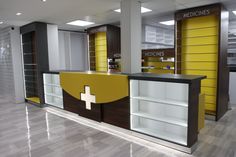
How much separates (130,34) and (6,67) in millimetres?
5865

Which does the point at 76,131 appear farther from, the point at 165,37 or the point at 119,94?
the point at 165,37

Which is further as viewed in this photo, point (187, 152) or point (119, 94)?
point (119, 94)

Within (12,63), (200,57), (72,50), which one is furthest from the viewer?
(72,50)

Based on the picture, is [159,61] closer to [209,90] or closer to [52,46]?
[209,90]

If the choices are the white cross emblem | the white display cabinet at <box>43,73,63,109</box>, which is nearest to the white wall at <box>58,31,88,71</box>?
the white display cabinet at <box>43,73,63,109</box>

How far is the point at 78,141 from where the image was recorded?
3453 mm

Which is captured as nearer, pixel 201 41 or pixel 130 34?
pixel 130 34

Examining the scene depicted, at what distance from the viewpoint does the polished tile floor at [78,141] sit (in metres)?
2.98

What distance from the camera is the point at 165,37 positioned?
8.49m

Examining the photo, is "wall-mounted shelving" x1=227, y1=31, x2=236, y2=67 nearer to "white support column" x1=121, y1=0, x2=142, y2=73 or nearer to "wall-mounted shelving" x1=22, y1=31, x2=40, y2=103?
"white support column" x1=121, y1=0, x2=142, y2=73

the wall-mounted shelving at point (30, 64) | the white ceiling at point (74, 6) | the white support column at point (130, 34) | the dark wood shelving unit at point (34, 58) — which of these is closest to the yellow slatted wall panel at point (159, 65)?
the white ceiling at point (74, 6)

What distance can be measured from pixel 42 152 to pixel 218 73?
4009 mm

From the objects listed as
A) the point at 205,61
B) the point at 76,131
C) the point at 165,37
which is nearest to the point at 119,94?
the point at 76,131

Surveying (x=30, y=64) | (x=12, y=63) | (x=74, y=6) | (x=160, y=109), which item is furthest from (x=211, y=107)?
(x=12, y=63)
